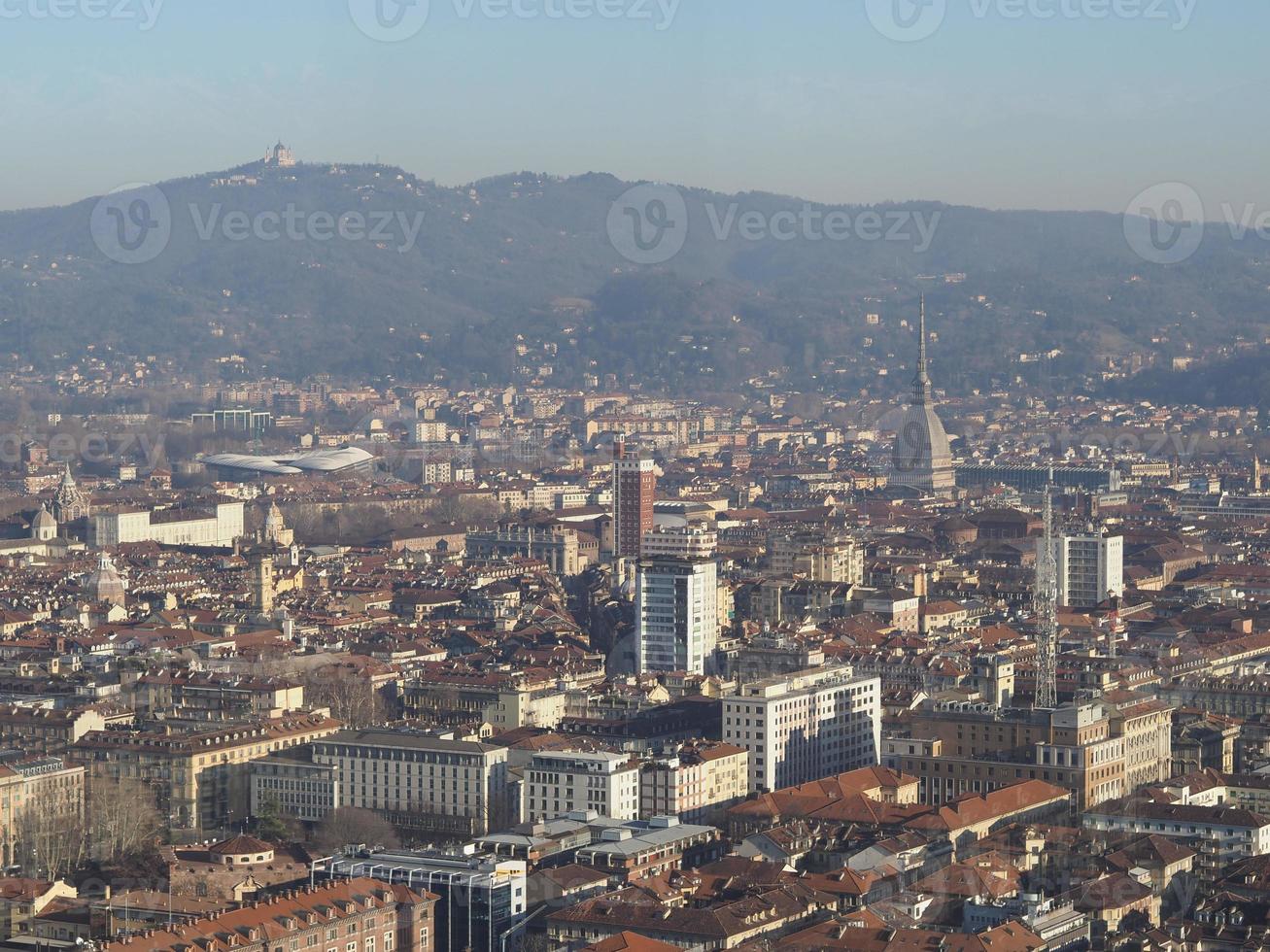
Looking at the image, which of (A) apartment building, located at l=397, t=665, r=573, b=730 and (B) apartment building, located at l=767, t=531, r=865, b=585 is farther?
(B) apartment building, located at l=767, t=531, r=865, b=585

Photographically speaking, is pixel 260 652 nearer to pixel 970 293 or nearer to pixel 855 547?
pixel 855 547

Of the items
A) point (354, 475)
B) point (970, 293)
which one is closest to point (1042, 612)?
point (354, 475)

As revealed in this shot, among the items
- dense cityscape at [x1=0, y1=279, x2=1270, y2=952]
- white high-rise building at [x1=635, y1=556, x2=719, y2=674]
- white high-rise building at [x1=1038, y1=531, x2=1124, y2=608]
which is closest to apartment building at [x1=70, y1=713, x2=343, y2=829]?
dense cityscape at [x1=0, y1=279, x2=1270, y2=952]

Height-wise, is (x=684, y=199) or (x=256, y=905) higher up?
(x=684, y=199)

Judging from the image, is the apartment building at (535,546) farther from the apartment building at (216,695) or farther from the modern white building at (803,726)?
the modern white building at (803,726)

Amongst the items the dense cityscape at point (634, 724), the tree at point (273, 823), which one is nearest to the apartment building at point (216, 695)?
the dense cityscape at point (634, 724)

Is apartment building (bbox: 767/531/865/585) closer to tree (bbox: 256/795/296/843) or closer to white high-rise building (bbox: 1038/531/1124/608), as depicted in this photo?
white high-rise building (bbox: 1038/531/1124/608)
